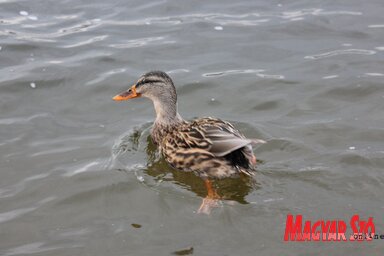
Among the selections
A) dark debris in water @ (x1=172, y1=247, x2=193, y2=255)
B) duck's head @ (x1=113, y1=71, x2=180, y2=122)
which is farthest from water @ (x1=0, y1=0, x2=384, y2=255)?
duck's head @ (x1=113, y1=71, x2=180, y2=122)

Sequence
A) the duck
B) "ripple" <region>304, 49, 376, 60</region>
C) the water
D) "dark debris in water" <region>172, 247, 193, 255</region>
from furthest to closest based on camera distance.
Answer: "ripple" <region>304, 49, 376, 60</region>
the duck
the water
"dark debris in water" <region>172, 247, 193, 255</region>

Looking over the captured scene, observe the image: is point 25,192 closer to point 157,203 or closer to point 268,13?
point 157,203

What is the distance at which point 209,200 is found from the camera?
6164 mm

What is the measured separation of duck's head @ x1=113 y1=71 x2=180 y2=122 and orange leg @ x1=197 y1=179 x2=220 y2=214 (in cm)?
157

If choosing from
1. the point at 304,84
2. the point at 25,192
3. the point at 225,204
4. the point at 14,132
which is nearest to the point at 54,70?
the point at 14,132

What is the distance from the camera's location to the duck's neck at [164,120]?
304 inches

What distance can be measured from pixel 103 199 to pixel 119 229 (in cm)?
75

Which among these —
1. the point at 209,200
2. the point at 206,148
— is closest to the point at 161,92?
the point at 206,148

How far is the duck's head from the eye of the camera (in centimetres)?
783

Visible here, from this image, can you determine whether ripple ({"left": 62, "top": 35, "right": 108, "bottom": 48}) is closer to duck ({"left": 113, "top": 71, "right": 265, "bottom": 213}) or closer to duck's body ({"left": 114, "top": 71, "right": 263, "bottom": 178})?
duck's body ({"left": 114, "top": 71, "right": 263, "bottom": 178})

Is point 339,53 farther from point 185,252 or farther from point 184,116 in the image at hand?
point 185,252

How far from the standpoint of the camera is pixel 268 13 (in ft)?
38.1

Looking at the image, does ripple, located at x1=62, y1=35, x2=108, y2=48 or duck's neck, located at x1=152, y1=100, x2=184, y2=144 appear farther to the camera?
ripple, located at x1=62, y1=35, x2=108, y2=48

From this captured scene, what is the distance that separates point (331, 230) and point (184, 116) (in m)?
3.56
